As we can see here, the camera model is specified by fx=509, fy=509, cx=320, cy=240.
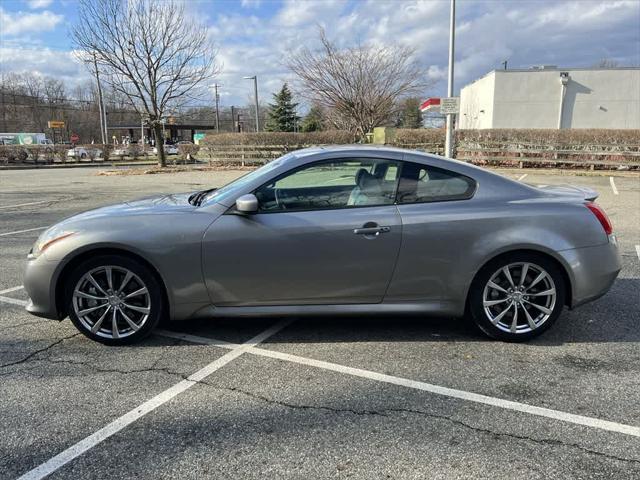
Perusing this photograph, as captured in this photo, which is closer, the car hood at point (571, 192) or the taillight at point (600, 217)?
the taillight at point (600, 217)

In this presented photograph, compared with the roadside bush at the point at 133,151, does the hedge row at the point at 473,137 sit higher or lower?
higher

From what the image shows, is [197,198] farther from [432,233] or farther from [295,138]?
[295,138]

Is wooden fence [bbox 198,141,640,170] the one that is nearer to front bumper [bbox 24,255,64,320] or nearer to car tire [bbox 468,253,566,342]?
car tire [bbox 468,253,566,342]

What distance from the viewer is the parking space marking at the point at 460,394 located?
287 cm

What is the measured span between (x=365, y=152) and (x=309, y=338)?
1.55 m

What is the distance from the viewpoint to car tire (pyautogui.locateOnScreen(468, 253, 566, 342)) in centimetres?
389

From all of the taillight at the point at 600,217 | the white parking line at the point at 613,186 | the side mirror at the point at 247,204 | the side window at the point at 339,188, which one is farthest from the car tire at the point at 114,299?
the white parking line at the point at 613,186

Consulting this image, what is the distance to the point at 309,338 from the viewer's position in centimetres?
409

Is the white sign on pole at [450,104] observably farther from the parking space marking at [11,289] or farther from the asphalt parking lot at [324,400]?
the parking space marking at [11,289]

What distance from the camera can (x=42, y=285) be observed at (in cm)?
379

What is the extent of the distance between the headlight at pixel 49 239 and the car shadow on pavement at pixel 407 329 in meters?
1.12

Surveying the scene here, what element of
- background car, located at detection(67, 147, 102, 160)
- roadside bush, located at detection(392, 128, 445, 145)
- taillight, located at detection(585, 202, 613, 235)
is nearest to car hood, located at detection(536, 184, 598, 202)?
taillight, located at detection(585, 202, 613, 235)

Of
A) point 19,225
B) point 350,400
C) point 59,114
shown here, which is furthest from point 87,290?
point 59,114

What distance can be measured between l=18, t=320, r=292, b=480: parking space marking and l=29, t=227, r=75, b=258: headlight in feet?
4.76
